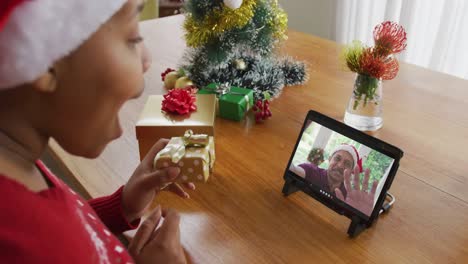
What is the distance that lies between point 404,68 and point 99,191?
92cm

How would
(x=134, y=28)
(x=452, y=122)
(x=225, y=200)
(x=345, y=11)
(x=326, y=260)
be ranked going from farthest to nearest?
(x=345, y=11) → (x=452, y=122) → (x=225, y=200) → (x=326, y=260) → (x=134, y=28)

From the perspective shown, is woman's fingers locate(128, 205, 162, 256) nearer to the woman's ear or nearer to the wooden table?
the wooden table

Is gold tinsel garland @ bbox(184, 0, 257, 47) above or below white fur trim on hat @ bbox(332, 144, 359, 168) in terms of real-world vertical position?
above

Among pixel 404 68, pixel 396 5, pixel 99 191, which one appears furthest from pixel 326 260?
pixel 396 5

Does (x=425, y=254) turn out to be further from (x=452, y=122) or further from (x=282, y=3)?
(x=282, y=3)

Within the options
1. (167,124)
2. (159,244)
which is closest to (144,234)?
(159,244)

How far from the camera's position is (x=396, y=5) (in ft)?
6.48

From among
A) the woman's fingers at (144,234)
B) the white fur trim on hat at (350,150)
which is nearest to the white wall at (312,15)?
the white fur trim on hat at (350,150)

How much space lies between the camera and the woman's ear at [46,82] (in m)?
0.41

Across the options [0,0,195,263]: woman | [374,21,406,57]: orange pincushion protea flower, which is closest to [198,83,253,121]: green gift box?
[374,21,406,57]: orange pincushion protea flower

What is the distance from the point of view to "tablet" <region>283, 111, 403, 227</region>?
70 cm

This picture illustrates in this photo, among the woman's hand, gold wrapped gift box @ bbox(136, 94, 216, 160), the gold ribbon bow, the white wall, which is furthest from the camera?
the white wall

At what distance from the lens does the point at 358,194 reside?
716mm

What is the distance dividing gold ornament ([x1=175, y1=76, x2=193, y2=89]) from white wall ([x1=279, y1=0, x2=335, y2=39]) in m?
1.45
